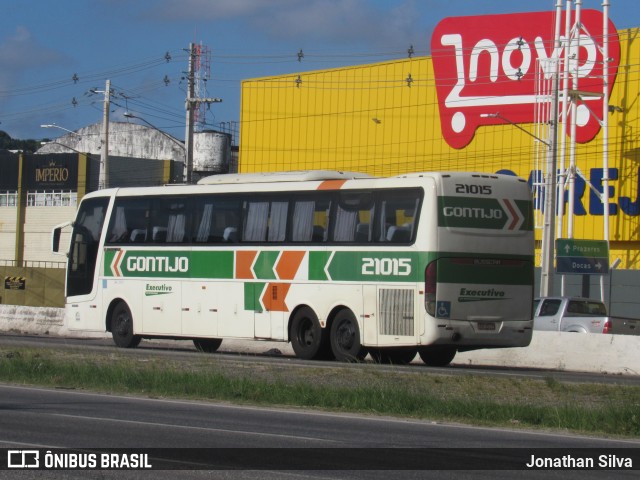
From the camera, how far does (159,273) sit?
28.0 m

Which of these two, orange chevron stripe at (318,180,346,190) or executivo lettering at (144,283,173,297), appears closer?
orange chevron stripe at (318,180,346,190)

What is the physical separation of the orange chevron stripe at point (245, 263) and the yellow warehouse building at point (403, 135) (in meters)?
26.9

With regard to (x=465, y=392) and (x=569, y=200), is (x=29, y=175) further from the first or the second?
(x=465, y=392)

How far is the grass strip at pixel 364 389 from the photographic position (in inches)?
580

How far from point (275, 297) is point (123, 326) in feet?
16.9

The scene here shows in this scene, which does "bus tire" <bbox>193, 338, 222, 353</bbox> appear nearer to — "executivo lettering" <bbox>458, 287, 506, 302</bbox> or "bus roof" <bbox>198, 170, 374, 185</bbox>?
"bus roof" <bbox>198, 170, 374, 185</bbox>

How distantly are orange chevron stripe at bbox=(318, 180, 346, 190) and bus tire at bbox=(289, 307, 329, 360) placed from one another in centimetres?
254

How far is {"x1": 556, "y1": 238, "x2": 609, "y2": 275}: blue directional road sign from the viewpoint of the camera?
4144 cm

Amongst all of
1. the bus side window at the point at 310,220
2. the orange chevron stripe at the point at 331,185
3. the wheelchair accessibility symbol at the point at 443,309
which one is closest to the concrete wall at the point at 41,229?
the bus side window at the point at 310,220

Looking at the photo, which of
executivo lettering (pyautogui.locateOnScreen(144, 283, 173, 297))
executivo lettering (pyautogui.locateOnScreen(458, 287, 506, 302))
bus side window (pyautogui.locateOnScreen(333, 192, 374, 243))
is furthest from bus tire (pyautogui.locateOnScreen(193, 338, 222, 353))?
executivo lettering (pyautogui.locateOnScreen(458, 287, 506, 302))

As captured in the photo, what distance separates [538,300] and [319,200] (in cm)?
945

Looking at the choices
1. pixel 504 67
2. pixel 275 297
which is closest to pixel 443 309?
pixel 275 297

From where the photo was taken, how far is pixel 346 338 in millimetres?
24281

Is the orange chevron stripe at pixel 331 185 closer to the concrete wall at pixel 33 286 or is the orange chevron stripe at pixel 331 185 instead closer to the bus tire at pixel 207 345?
the bus tire at pixel 207 345
